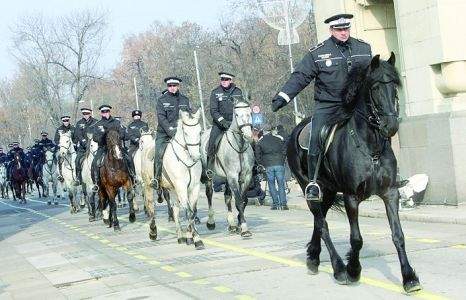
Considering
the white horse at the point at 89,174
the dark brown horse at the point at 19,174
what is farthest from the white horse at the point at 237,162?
the dark brown horse at the point at 19,174

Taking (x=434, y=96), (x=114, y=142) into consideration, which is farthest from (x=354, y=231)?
(x=434, y=96)

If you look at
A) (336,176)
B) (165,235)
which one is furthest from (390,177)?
(165,235)

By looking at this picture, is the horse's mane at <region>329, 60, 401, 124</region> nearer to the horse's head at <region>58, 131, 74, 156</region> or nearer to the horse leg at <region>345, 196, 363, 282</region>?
the horse leg at <region>345, 196, 363, 282</region>

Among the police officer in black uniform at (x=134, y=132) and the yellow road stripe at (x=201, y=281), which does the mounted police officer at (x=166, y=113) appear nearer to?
the yellow road stripe at (x=201, y=281)

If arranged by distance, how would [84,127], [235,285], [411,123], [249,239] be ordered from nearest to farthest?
[235,285] → [249,239] → [411,123] → [84,127]

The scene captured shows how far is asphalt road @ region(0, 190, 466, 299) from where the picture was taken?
10.7 m

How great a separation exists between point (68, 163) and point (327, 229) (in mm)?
20828

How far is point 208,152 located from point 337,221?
3103 millimetres

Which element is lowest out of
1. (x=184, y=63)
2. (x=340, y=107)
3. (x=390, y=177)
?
(x=390, y=177)

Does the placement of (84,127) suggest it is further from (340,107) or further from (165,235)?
(340,107)

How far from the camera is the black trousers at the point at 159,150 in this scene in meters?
17.8

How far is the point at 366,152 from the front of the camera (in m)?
9.94

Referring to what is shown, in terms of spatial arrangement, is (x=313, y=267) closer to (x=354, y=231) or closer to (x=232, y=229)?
(x=354, y=231)

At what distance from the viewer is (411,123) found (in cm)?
2234
